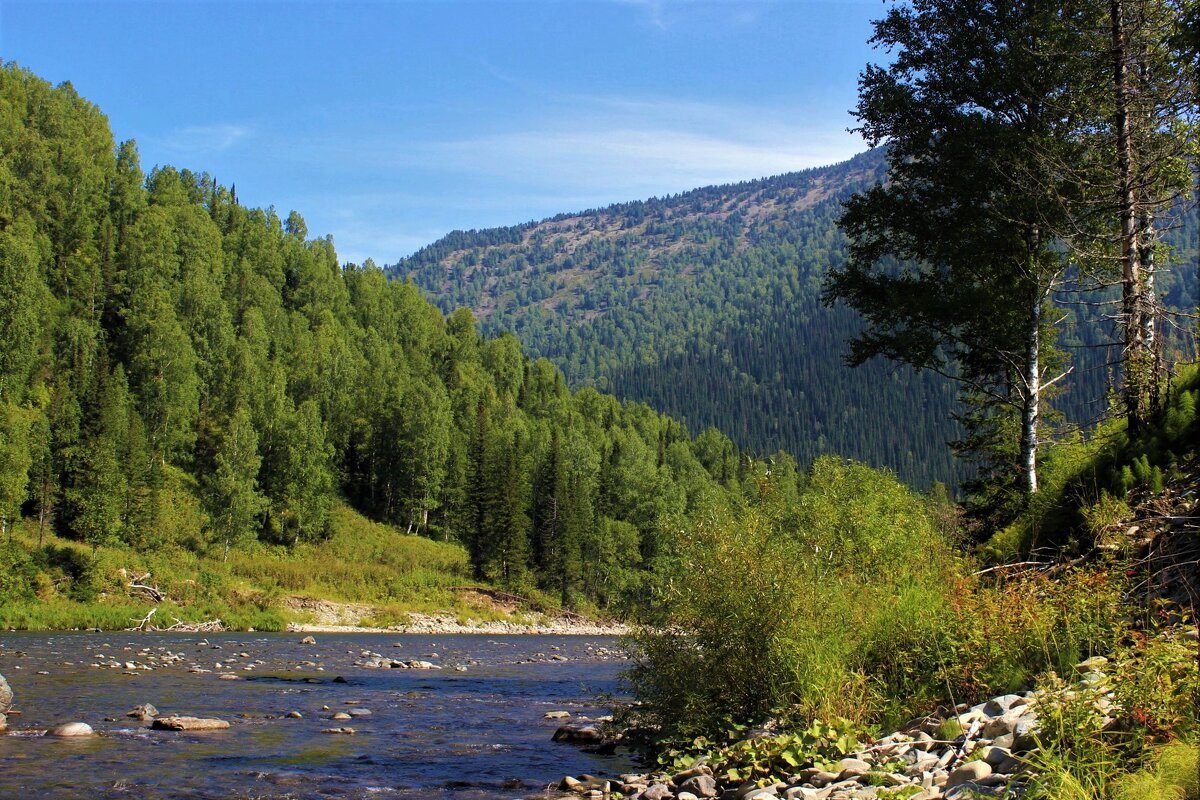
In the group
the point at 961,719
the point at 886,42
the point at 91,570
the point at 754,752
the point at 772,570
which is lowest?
the point at 91,570

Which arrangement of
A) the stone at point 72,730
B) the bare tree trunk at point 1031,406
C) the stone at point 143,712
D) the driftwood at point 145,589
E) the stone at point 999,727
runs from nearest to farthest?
the stone at point 999,727
the stone at point 72,730
the bare tree trunk at point 1031,406
the stone at point 143,712
the driftwood at point 145,589

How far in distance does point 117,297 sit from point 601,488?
53558mm

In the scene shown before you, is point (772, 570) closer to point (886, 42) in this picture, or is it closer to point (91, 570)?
point (886, 42)

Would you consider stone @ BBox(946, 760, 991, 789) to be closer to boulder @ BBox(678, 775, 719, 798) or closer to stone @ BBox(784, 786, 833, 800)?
stone @ BBox(784, 786, 833, 800)

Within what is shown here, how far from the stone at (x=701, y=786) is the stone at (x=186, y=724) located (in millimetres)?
11390

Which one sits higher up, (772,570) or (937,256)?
(937,256)

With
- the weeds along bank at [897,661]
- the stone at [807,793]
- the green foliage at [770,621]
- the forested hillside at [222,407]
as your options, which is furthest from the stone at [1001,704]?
the forested hillside at [222,407]

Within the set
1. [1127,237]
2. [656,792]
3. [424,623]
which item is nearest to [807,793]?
[656,792]

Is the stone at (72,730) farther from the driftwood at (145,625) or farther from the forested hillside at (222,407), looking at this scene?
the forested hillside at (222,407)

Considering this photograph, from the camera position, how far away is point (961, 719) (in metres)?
9.82

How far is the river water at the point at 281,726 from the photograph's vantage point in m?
13.9

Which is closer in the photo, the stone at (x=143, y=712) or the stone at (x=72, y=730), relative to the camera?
the stone at (x=72, y=730)

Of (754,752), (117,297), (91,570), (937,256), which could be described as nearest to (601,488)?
(117,297)

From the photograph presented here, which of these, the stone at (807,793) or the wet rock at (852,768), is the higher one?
the wet rock at (852,768)
